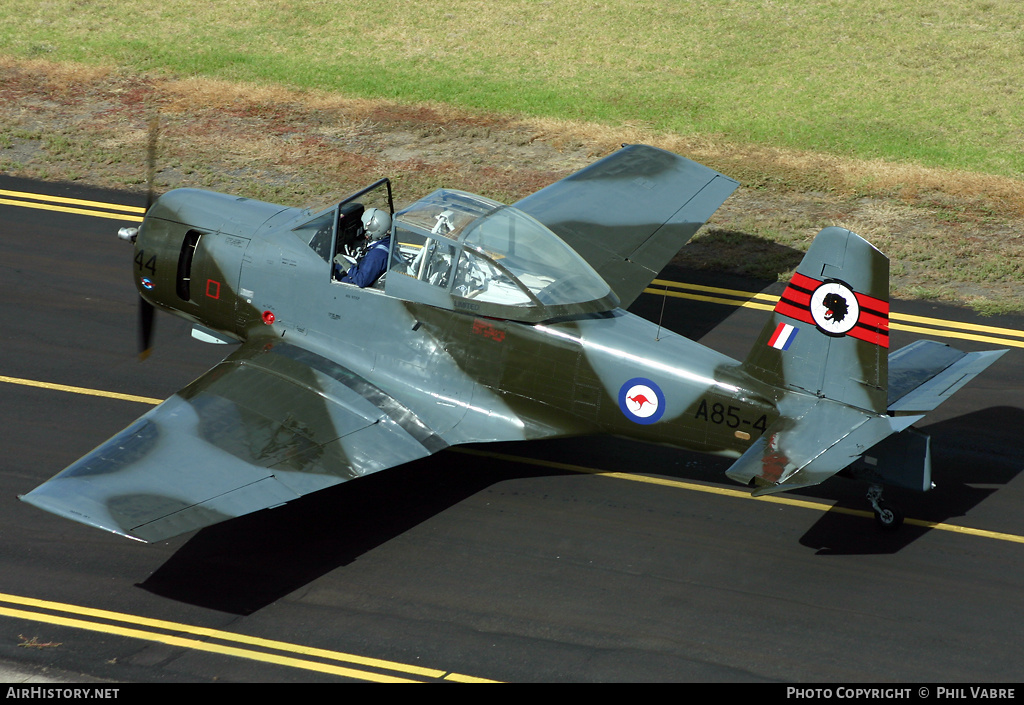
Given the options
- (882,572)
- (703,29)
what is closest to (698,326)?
(882,572)

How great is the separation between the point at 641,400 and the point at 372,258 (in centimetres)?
367

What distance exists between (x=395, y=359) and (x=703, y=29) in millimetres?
18451

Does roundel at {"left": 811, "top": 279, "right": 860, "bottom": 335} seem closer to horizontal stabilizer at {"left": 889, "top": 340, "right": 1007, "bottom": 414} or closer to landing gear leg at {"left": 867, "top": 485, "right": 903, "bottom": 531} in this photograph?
horizontal stabilizer at {"left": 889, "top": 340, "right": 1007, "bottom": 414}

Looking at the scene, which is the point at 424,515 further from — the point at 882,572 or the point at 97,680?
the point at 882,572

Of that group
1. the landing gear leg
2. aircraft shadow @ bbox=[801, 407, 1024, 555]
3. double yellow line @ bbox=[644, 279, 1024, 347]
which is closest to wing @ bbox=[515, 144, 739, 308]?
double yellow line @ bbox=[644, 279, 1024, 347]

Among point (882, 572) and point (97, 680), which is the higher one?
point (882, 572)

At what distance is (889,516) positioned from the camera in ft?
39.1

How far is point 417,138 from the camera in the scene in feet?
73.0

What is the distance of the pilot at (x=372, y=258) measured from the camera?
40.8 feet

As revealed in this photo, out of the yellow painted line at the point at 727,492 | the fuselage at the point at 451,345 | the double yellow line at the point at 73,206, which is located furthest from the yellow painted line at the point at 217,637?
the double yellow line at the point at 73,206

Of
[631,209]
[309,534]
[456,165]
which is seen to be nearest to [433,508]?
[309,534]

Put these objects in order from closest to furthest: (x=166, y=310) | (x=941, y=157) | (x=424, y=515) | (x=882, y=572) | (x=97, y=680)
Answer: (x=97, y=680) → (x=882, y=572) → (x=424, y=515) → (x=166, y=310) → (x=941, y=157)

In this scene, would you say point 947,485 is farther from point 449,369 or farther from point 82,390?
point 82,390

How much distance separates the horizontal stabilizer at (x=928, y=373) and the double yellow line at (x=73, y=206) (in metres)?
13.7
